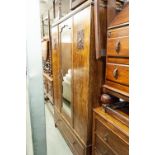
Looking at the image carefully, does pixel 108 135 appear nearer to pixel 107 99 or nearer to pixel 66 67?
pixel 107 99

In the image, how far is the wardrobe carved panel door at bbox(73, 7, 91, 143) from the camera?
5.17 ft

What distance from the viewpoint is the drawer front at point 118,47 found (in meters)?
1.20

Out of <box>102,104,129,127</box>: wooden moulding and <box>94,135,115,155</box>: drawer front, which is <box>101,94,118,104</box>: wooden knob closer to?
<box>102,104,129,127</box>: wooden moulding

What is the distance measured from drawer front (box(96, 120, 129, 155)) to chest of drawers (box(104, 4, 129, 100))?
0.31 m

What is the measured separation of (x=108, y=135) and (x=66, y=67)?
1164mm

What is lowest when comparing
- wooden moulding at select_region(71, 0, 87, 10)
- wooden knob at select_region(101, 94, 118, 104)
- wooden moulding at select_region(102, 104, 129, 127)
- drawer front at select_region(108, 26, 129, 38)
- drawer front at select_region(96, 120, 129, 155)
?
drawer front at select_region(96, 120, 129, 155)

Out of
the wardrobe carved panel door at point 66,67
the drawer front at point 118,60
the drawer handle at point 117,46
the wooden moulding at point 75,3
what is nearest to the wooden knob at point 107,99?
the drawer front at point 118,60

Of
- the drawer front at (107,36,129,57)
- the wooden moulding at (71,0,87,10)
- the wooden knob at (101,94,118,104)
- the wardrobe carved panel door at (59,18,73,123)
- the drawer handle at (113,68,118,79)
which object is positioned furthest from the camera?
the wardrobe carved panel door at (59,18,73,123)

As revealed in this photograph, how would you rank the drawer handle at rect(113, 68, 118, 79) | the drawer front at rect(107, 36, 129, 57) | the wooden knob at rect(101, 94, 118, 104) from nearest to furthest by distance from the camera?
1. the drawer front at rect(107, 36, 129, 57)
2. the drawer handle at rect(113, 68, 118, 79)
3. the wooden knob at rect(101, 94, 118, 104)

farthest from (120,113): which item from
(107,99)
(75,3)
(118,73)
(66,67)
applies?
(75,3)

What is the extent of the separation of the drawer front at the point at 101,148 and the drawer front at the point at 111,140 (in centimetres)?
5

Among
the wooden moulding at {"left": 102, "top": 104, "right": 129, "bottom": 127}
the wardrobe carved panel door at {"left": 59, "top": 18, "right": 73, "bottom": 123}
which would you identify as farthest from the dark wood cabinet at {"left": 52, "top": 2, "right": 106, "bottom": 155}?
the wooden moulding at {"left": 102, "top": 104, "right": 129, "bottom": 127}
